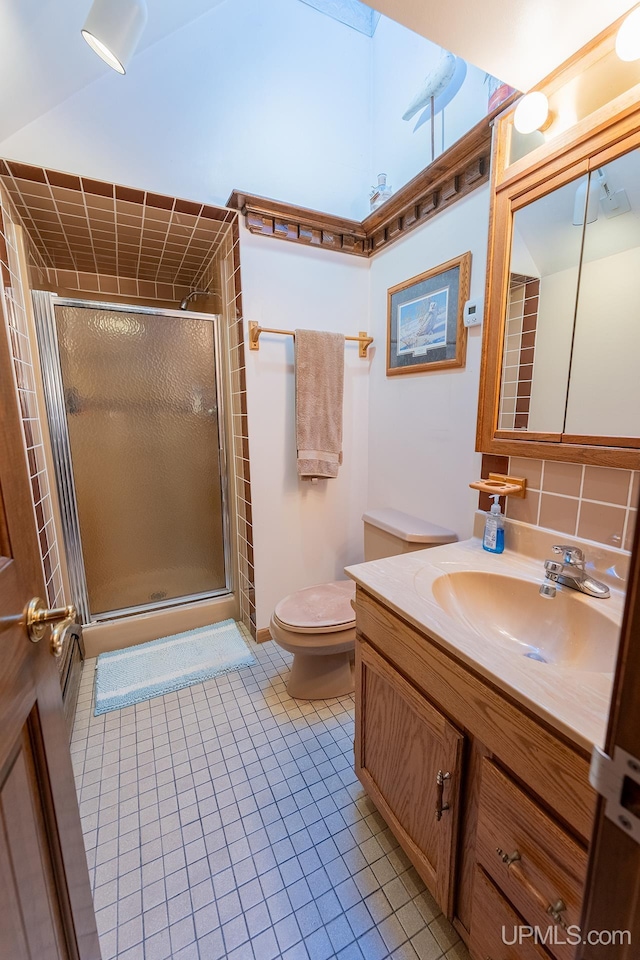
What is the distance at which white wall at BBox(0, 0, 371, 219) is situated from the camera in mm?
1652

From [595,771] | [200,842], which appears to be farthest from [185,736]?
[595,771]

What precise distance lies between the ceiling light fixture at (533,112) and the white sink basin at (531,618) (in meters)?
1.26

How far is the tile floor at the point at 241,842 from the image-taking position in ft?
3.08

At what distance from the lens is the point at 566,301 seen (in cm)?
106

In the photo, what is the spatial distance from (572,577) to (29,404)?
2052 millimetres

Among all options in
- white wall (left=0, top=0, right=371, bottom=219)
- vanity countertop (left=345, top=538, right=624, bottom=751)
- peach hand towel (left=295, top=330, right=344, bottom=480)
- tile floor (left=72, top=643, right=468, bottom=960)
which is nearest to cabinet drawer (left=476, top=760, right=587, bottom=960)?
vanity countertop (left=345, top=538, right=624, bottom=751)

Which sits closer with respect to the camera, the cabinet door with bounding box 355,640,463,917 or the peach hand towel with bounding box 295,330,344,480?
the cabinet door with bounding box 355,640,463,917

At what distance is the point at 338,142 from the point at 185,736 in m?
2.96

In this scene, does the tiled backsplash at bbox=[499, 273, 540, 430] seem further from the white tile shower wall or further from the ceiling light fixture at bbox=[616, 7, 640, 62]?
the white tile shower wall

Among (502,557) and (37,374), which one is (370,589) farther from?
(37,374)

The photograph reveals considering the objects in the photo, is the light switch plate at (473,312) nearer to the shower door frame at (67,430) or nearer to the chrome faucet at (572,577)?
the chrome faucet at (572,577)

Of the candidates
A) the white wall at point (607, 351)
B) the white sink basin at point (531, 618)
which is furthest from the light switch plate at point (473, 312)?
the white sink basin at point (531, 618)

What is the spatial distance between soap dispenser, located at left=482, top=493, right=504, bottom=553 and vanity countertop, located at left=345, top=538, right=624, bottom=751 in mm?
26

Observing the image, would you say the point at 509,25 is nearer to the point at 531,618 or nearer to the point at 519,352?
the point at 519,352
